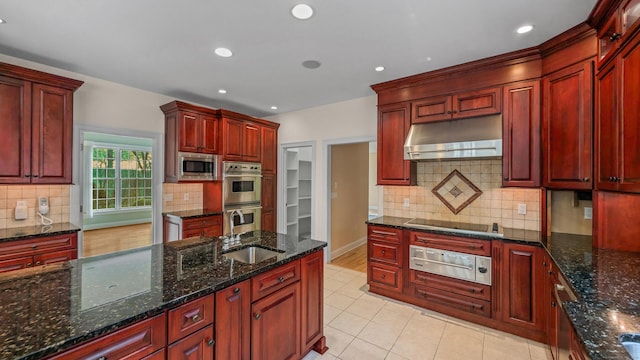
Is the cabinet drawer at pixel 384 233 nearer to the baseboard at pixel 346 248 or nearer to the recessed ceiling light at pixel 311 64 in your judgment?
the baseboard at pixel 346 248

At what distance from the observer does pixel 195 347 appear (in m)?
1.32

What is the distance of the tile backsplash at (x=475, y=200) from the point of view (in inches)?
114

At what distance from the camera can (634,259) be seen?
1.85 metres

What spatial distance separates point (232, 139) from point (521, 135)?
377 cm

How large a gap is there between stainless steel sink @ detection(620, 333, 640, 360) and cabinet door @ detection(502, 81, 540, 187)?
185cm

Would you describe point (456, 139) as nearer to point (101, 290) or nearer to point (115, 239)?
point (101, 290)

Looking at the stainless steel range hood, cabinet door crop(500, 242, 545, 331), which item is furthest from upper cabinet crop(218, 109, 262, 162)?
cabinet door crop(500, 242, 545, 331)

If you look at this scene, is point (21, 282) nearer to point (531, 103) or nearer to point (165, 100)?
point (165, 100)

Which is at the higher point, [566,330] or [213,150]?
[213,150]

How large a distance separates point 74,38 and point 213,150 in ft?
6.66

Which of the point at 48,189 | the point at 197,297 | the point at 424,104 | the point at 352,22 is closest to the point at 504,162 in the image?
the point at 424,104

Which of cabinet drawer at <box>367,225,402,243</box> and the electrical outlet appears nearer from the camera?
the electrical outlet

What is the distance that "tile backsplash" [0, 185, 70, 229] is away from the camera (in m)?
2.81

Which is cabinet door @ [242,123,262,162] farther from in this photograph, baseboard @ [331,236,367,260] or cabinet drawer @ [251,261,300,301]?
cabinet drawer @ [251,261,300,301]
